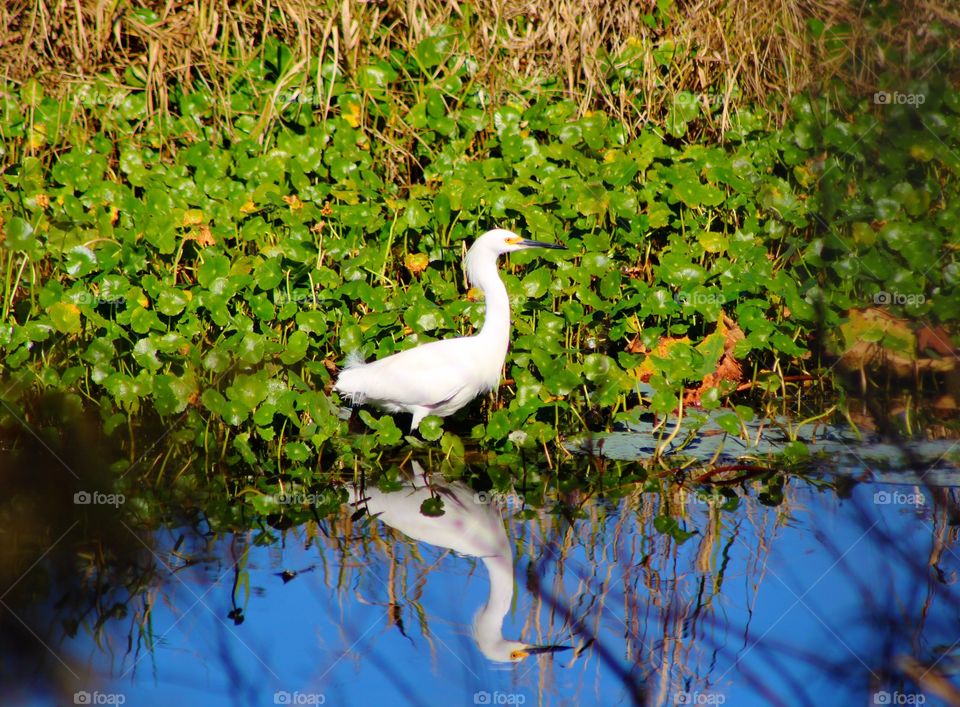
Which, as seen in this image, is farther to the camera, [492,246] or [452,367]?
[492,246]

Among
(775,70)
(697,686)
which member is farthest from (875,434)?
(775,70)

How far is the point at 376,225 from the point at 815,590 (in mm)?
2693

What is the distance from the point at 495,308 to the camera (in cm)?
446

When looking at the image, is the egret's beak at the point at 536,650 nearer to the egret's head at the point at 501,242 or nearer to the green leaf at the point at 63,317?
the egret's head at the point at 501,242

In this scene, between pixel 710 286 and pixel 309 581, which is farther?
pixel 710 286

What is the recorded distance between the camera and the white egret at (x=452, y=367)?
434cm

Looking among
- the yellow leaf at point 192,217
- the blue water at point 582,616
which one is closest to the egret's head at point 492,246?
the blue water at point 582,616

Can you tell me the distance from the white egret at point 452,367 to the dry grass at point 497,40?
224 cm

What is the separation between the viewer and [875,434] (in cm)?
459

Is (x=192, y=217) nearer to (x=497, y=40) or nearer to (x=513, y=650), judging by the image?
(x=497, y=40)

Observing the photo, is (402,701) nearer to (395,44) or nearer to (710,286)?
(710,286)

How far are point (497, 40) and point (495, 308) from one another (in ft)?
8.75

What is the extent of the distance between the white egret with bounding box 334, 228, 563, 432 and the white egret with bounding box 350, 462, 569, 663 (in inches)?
13.0

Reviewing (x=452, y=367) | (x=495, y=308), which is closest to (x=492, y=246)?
(x=495, y=308)
